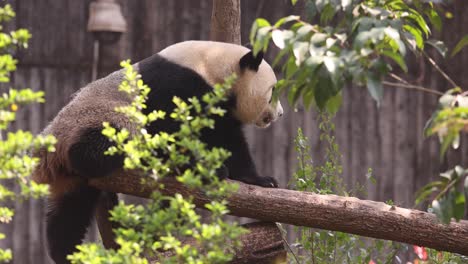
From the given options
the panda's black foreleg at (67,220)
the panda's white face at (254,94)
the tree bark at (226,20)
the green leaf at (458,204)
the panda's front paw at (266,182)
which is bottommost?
the panda's black foreleg at (67,220)

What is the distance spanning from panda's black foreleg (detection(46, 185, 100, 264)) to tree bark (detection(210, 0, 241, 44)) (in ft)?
4.24

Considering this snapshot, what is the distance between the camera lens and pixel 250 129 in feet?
22.0

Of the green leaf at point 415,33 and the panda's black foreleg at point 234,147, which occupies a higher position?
the green leaf at point 415,33

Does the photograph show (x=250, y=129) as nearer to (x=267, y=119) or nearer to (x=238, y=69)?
(x=267, y=119)

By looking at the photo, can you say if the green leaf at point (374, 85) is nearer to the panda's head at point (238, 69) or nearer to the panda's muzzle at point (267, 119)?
the panda's head at point (238, 69)

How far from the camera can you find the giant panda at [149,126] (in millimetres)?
4047

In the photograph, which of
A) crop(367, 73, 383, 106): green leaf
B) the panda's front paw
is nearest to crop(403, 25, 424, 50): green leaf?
crop(367, 73, 383, 106): green leaf

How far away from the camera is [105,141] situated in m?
4.02

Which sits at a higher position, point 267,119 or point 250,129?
point 267,119

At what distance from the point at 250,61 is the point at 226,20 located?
56 centimetres

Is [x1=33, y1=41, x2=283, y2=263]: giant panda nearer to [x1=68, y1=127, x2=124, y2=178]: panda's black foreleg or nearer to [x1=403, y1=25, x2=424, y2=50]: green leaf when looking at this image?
[x1=68, y1=127, x2=124, y2=178]: panda's black foreleg

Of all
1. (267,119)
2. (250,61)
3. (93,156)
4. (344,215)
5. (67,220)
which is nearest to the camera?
(344,215)

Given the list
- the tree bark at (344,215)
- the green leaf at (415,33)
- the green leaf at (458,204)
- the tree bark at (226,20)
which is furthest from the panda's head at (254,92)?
the green leaf at (458,204)

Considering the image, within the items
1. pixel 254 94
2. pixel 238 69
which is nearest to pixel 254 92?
pixel 254 94
